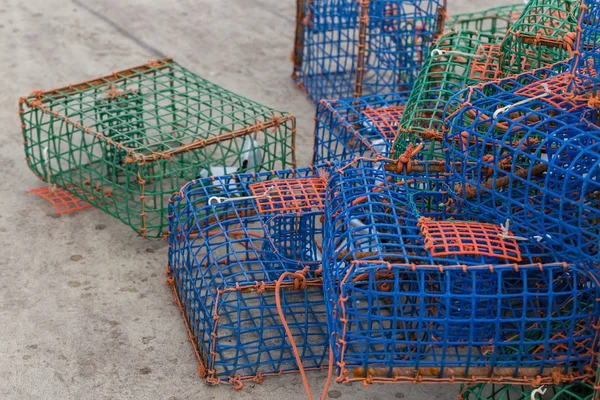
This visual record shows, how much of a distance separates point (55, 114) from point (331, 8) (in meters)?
2.08

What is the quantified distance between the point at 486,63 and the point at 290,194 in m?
1.17

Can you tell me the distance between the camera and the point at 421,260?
134 inches

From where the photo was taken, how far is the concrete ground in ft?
12.4

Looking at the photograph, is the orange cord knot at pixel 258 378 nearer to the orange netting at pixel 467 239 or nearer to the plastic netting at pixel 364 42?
the orange netting at pixel 467 239

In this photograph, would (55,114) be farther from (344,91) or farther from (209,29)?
(209,29)

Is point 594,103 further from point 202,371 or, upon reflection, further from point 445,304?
point 202,371

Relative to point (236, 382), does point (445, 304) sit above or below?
above

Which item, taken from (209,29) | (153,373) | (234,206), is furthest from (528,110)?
(209,29)

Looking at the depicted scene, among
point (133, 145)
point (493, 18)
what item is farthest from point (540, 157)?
point (493, 18)

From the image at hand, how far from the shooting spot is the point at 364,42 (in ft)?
18.4

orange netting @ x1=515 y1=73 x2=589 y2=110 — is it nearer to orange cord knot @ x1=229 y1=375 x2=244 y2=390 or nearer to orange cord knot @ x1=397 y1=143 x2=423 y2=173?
orange cord knot @ x1=397 y1=143 x2=423 y2=173

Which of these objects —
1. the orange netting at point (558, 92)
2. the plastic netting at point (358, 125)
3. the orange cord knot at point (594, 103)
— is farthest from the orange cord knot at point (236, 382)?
the orange cord knot at point (594, 103)

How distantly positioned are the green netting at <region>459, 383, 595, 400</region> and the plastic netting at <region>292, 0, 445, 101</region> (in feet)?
8.15

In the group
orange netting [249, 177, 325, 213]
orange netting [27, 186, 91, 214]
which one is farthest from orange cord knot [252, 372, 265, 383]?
orange netting [27, 186, 91, 214]
